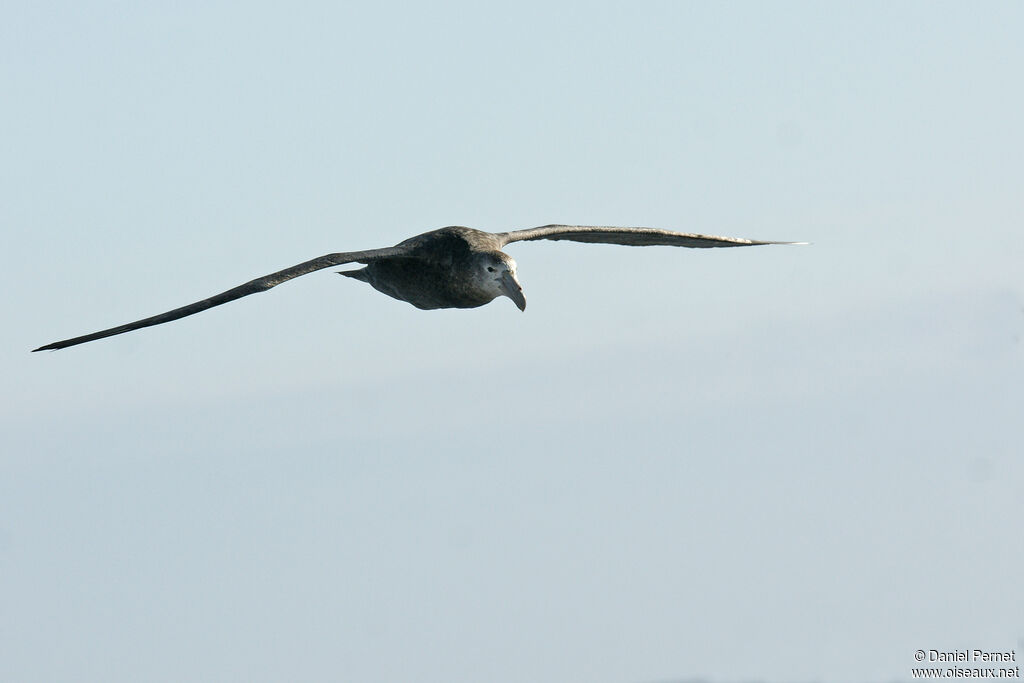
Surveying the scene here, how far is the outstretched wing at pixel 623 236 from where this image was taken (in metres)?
18.4

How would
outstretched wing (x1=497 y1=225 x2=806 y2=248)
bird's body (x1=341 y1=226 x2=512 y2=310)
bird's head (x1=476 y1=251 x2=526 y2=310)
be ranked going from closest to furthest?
bird's head (x1=476 y1=251 x2=526 y2=310), bird's body (x1=341 y1=226 x2=512 y2=310), outstretched wing (x1=497 y1=225 x2=806 y2=248)

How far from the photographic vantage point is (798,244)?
2027 cm

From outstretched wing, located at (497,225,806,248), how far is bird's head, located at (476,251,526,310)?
3.61 ft

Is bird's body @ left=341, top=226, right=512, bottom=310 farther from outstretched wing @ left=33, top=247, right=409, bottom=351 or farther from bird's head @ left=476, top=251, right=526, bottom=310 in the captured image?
outstretched wing @ left=33, top=247, right=409, bottom=351

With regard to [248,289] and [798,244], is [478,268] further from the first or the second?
[798,244]

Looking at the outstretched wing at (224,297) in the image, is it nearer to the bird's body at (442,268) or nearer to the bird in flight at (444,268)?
the bird in flight at (444,268)

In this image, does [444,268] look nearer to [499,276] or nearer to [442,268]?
[442,268]

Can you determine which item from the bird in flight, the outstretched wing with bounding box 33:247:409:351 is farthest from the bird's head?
the outstretched wing with bounding box 33:247:409:351

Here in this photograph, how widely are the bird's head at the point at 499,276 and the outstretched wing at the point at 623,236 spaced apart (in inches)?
43.3

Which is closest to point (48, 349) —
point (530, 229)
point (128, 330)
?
point (128, 330)

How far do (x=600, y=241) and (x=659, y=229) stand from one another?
0.87 metres

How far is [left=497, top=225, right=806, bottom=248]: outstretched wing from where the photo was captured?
1838 cm

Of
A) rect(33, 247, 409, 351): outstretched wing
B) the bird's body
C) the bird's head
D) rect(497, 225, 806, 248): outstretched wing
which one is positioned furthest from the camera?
rect(497, 225, 806, 248): outstretched wing

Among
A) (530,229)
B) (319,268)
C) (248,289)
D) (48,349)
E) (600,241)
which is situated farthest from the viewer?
(600,241)
